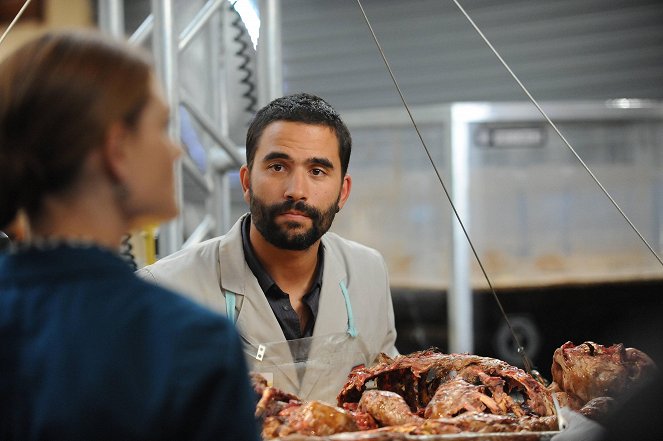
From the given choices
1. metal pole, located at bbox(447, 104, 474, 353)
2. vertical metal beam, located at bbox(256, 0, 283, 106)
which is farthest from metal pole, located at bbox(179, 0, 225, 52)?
metal pole, located at bbox(447, 104, 474, 353)

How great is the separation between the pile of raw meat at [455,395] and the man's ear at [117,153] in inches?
30.7

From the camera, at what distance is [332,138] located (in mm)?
2402

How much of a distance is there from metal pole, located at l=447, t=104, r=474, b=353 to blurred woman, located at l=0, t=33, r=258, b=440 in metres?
4.38

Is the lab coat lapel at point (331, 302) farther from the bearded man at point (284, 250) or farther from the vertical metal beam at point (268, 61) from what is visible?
the vertical metal beam at point (268, 61)

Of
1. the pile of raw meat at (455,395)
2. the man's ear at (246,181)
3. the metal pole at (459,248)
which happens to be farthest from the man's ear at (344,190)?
the metal pole at (459,248)

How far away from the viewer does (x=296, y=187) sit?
2.29 metres

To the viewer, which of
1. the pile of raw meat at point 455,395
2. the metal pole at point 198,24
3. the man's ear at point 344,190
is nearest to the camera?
the pile of raw meat at point 455,395

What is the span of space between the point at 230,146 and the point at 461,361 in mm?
2164

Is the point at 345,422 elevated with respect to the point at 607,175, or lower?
lower

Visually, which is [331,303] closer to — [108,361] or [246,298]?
[246,298]

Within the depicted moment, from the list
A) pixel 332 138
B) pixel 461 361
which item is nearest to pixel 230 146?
pixel 332 138

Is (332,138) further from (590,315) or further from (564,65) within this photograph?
(564,65)

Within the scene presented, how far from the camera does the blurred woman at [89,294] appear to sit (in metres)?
0.95

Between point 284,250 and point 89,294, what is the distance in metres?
1.44
